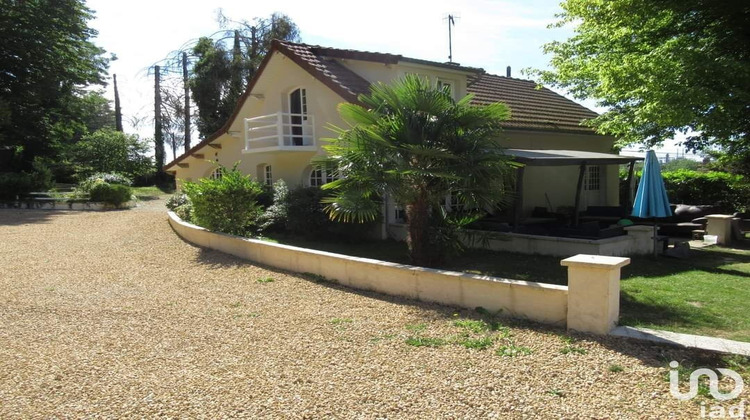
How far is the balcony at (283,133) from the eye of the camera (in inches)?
619

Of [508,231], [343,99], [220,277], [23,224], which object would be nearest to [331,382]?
[220,277]

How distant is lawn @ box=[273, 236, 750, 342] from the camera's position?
602 cm

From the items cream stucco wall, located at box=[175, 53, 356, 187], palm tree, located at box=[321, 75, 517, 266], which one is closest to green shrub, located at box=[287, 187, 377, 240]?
cream stucco wall, located at box=[175, 53, 356, 187]

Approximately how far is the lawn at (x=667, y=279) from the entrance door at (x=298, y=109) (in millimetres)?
5212

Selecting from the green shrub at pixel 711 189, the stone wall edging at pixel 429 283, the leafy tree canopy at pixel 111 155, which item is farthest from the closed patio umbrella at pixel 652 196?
the leafy tree canopy at pixel 111 155

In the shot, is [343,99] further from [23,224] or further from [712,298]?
[23,224]

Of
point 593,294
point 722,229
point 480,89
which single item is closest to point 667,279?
point 593,294

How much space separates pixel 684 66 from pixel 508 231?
4830 mm

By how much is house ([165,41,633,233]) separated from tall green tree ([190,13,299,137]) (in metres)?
11.8

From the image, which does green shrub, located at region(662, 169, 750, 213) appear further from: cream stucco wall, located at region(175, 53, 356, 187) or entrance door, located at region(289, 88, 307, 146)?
entrance door, located at region(289, 88, 307, 146)

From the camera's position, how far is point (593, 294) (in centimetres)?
539

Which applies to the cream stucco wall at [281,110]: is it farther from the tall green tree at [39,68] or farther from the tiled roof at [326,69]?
the tall green tree at [39,68]

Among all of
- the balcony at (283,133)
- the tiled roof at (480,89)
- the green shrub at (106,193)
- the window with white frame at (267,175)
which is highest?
the tiled roof at (480,89)

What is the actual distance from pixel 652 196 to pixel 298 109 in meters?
11.3
